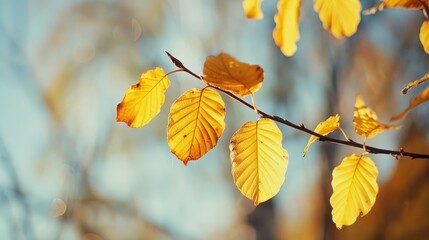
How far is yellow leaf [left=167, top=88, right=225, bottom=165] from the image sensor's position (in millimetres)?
492

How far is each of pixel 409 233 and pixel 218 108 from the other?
346cm

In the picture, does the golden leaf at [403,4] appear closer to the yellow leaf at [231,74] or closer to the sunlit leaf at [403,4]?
the sunlit leaf at [403,4]

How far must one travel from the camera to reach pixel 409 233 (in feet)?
11.8

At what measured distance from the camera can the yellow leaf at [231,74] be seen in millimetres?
407

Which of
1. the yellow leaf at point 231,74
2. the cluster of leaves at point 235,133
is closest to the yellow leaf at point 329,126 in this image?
the cluster of leaves at point 235,133

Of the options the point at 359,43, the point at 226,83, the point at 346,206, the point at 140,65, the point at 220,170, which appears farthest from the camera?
the point at 140,65

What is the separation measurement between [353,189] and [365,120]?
4.1 inches

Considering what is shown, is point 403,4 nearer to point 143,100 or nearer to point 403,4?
point 403,4

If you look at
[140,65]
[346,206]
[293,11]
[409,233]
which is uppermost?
[140,65]

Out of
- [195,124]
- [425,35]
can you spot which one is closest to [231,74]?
[195,124]

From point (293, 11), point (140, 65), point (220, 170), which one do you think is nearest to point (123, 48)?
point (140, 65)

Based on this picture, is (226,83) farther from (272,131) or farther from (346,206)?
(346,206)

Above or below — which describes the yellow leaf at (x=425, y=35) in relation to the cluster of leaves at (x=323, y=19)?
below

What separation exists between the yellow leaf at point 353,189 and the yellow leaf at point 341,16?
128 mm
